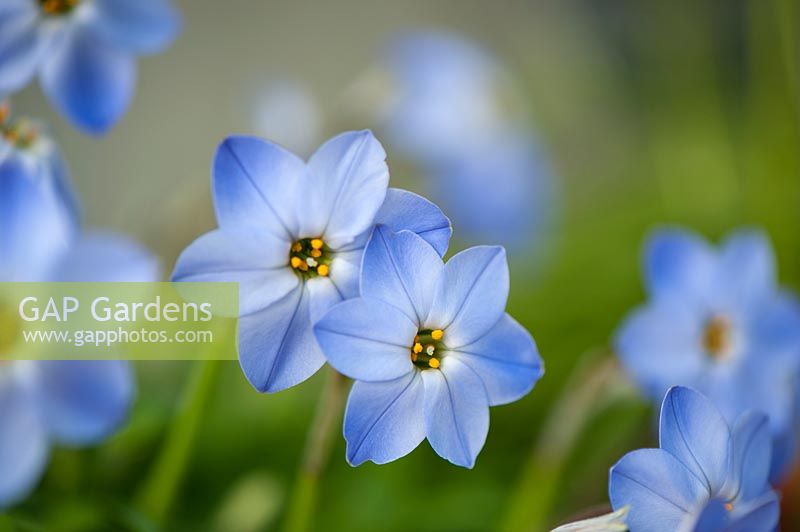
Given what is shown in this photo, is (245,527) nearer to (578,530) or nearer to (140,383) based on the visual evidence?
(140,383)

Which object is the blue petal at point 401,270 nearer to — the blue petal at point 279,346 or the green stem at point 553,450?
the blue petal at point 279,346

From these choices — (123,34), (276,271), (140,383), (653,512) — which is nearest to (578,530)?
(653,512)

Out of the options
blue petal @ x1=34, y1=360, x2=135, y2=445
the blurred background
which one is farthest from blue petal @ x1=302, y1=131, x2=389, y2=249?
the blurred background

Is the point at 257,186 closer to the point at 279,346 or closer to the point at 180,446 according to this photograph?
the point at 279,346

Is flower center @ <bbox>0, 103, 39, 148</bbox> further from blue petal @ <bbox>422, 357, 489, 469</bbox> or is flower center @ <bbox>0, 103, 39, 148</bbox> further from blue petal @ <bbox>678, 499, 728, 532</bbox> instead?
blue petal @ <bbox>678, 499, 728, 532</bbox>

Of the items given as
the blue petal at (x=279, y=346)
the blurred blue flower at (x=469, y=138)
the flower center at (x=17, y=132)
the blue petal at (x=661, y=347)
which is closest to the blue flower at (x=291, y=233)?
the blue petal at (x=279, y=346)

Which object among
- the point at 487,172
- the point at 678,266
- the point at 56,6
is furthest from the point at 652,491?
the point at 487,172
